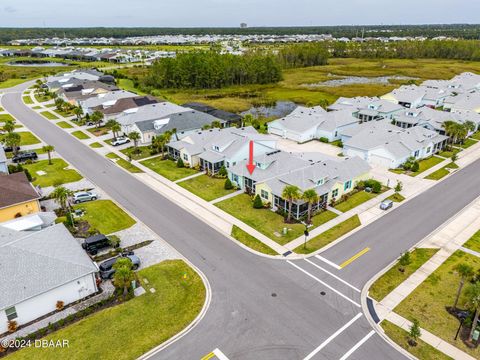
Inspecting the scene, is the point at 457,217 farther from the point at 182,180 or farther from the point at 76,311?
the point at 76,311

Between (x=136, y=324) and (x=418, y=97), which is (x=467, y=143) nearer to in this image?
(x=418, y=97)

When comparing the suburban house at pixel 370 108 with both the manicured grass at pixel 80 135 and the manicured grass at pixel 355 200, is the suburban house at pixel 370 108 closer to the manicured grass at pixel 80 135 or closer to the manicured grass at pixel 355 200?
the manicured grass at pixel 355 200

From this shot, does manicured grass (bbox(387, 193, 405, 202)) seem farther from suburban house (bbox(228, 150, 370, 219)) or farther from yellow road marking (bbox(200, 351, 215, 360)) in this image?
yellow road marking (bbox(200, 351, 215, 360))

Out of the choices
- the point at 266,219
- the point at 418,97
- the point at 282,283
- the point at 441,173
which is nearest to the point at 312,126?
the point at 441,173

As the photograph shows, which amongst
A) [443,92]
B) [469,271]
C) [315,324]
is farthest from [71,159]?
[443,92]

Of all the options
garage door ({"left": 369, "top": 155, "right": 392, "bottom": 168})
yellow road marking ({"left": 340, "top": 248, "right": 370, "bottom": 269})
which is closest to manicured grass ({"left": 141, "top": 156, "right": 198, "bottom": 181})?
yellow road marking ({"left": 340, "top": 248, "right": 370, "bottom": 269})
